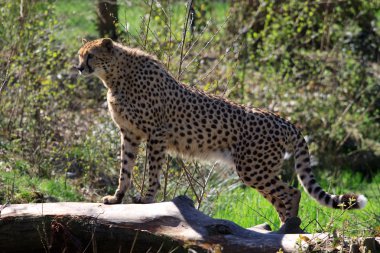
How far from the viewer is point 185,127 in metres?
6.65

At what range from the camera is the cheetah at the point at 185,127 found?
6461 millimetres

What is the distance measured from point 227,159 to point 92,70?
128 centimetres

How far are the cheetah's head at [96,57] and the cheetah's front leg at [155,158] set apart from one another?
634 millimetres

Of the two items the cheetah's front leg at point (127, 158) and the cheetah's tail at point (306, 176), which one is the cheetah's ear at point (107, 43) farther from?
the cheetah's tail at point (306, 176)

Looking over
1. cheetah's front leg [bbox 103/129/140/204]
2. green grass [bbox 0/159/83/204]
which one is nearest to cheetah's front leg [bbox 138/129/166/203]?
cheetah's front leg [bbox 103/129/140/204]

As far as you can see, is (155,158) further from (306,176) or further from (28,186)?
(28,186)

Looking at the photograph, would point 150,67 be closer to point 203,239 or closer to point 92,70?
point 92,70

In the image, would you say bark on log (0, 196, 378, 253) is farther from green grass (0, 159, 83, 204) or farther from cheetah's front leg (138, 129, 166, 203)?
green grass (0, 159, 83, 204)

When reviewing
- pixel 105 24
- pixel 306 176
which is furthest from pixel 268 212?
pixel 105 24

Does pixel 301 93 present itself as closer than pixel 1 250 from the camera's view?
No

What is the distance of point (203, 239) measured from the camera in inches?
192

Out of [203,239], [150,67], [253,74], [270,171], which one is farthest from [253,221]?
[253,74]

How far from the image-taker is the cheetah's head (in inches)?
251

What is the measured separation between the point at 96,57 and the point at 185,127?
871 mm
